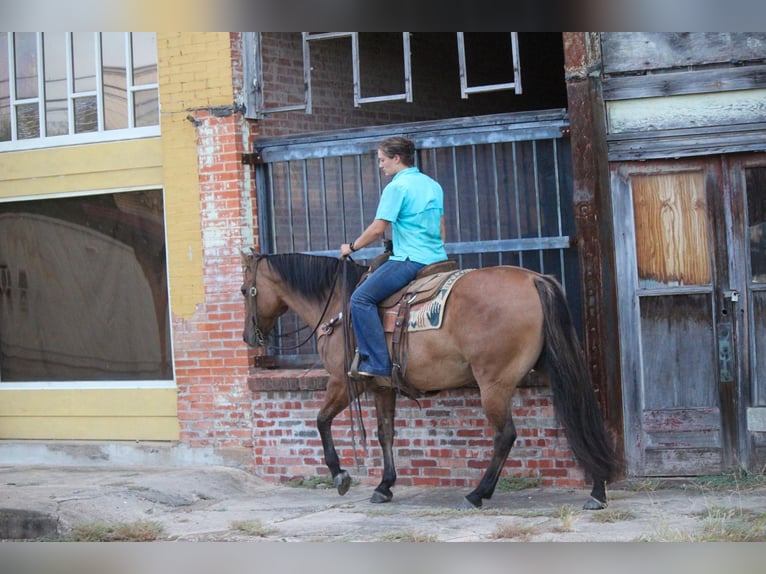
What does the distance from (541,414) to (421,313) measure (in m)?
1.39

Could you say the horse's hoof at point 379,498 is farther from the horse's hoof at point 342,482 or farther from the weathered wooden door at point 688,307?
the weathered wooden door at point 688,307

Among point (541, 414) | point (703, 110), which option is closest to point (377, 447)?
point (541, 414)

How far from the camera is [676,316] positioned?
8938 mm

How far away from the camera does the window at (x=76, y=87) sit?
1075cm

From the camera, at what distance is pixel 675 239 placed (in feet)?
29.3

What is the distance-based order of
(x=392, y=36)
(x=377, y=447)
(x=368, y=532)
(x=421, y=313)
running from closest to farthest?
(x=368, y=532), (x=421, y=313), (x=377, y=447), (x=392, y=36)

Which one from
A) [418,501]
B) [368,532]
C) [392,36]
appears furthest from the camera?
[392,36]

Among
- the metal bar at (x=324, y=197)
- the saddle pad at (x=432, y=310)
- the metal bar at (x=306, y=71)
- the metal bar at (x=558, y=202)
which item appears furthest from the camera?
the metal bar at (x=306, y=71)

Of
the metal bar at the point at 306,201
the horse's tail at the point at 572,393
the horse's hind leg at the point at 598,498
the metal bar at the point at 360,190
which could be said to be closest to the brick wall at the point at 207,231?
the metal bar at the point at 306,201

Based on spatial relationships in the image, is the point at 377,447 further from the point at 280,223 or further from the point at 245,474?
the point at 280,223

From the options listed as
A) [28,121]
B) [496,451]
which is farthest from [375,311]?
[28,121]

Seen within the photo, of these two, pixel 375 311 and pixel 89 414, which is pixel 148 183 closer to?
pixel 89 414

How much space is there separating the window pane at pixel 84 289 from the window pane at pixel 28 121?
661 mm

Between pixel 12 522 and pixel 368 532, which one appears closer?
pixel 368 532
